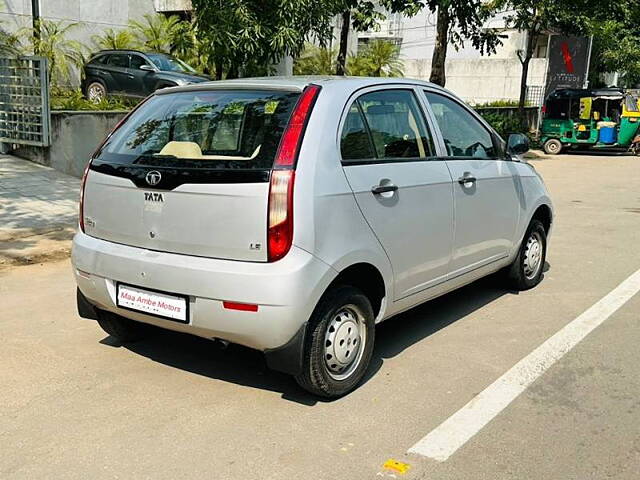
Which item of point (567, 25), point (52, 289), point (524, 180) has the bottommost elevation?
point (52, 289)

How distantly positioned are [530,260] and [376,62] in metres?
20.3

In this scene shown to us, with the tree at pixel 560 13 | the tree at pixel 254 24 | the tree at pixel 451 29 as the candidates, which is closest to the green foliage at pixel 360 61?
the tree at pixel 560 13

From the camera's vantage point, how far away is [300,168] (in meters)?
3.44

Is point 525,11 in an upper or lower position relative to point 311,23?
upper

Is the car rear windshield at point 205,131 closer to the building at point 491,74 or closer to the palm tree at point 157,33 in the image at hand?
the palm tree at point 157,33

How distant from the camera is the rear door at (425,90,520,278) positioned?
15.3ft

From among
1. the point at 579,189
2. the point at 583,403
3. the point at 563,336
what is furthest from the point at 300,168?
the point at 579,189

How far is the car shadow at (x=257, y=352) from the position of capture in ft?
13.3

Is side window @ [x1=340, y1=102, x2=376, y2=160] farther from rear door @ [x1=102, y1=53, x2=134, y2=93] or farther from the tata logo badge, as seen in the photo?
rear door @ [x1=102, y1=53, x2=134, y2=93]

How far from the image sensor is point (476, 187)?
4.84m

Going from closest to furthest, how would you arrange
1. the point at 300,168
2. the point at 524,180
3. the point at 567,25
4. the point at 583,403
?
the point at 300,168 < the point at 583,403 < the point at 524,180 < the point at 567,25

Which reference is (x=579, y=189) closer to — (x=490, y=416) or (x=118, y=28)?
(x=490, y=416)

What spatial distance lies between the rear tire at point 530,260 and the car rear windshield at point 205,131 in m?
2.84

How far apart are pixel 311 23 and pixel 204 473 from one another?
967 cm
